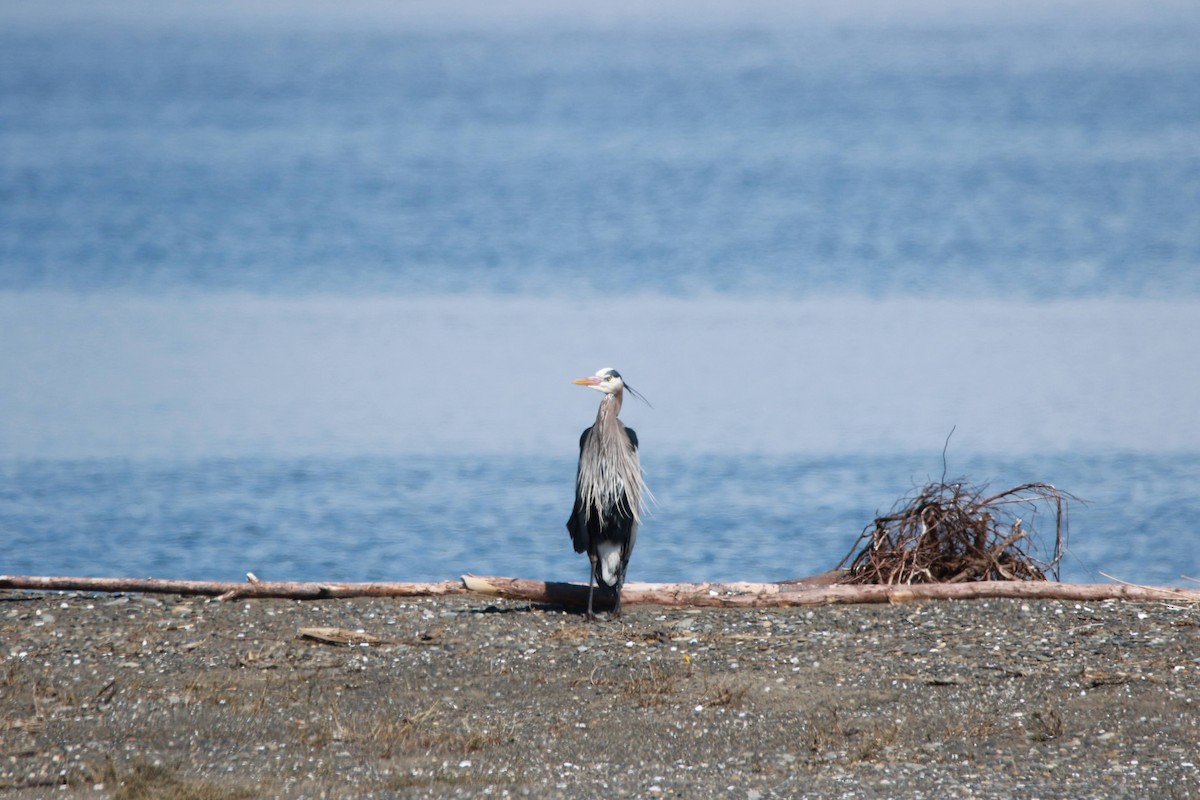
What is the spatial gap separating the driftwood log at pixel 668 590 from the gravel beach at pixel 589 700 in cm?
9

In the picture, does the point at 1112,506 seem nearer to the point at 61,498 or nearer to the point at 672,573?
the point at 672,573

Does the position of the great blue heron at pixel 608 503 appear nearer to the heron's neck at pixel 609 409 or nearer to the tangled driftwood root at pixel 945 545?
the heron's neck at pixel 609 409

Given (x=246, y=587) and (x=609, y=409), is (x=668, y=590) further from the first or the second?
(x=246, y=587)

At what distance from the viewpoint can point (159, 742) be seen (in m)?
6.61

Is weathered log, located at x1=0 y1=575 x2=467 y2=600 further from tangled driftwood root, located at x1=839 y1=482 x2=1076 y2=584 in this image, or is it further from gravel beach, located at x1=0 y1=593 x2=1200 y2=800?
tangled driftwood root, located at x1=839 y1=482 x2=1076 y2=584

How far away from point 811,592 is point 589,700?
2330mm

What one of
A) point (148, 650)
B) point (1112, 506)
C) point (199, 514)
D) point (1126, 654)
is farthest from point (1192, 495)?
point (148, 650)

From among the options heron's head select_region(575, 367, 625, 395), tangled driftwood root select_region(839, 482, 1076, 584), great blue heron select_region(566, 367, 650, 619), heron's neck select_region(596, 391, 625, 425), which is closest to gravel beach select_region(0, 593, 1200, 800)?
great blue heron select_region(566, 367, 650, 619)

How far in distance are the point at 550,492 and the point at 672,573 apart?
152 inches

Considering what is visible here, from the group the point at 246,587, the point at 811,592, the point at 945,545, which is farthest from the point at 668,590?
the point at 246,587

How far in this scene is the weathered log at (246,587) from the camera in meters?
9.27

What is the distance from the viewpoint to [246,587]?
30.3 feet

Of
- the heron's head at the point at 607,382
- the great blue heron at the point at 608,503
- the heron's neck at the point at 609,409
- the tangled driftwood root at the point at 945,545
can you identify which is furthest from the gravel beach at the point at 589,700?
the heron's head at the point at 607,382

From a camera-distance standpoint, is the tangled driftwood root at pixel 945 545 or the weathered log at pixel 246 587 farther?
the tangled driftwood root at pixel 945 545
